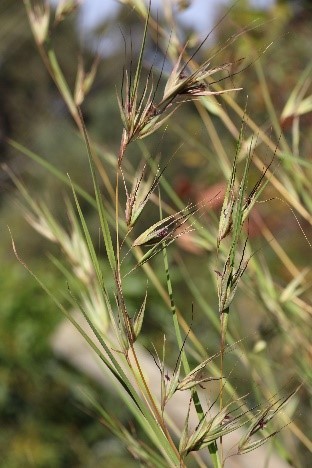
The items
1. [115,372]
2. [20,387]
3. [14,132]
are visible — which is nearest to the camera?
[115,372]

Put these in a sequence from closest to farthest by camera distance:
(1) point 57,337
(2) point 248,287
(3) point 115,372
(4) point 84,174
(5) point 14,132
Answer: (3) point 115,372
(2) point 248,287
(1) point 57,337
(4) point 84,174
(5) point 14,132

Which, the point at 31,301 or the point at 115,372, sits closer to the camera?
the point at 115,372

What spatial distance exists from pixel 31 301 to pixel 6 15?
53.7 ft

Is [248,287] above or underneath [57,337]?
above

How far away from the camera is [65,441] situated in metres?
3.59

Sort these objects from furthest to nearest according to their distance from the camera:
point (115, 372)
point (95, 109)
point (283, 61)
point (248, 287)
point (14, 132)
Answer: point (14, 132) → point (95, 109) → point (283, 61) → point (248, 287) → point (115, 372)

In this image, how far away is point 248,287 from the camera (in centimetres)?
129

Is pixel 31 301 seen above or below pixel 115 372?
below

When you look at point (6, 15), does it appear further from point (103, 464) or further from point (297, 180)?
point (297, 180)

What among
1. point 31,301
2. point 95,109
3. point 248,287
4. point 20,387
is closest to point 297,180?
point 248,287

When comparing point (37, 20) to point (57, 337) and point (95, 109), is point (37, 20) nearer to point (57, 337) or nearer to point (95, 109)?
point (57, 337)

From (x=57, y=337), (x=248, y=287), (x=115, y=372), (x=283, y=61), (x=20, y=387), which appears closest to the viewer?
(x=115, y=372)

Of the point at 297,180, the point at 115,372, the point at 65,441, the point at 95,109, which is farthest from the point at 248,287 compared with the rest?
the point at 95,109

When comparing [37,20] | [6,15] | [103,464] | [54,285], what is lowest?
[103,464]
